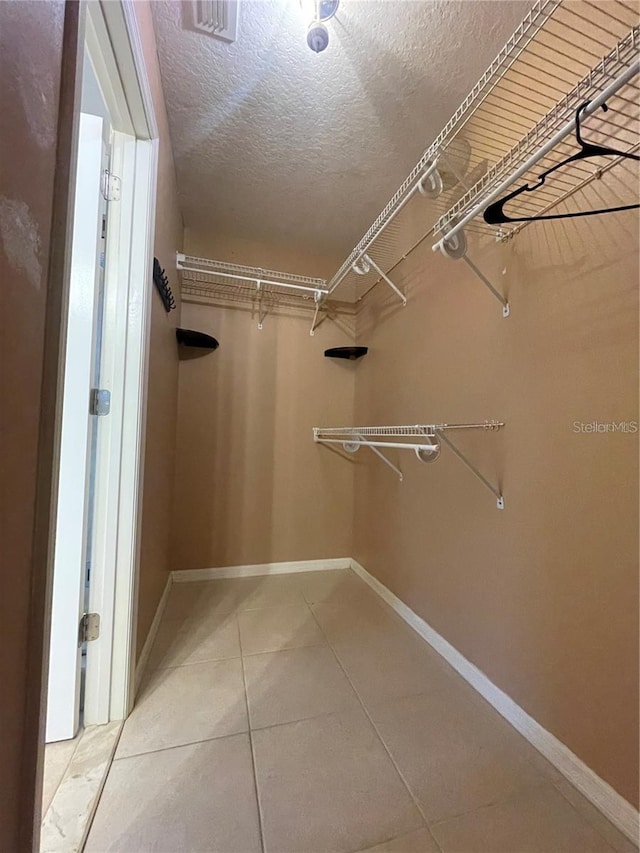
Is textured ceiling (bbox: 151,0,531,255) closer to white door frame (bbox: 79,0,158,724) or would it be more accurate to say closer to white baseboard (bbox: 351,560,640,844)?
white door frame (bbox: 79,0,158,724)

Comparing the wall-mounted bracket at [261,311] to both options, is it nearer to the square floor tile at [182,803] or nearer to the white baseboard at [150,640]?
the white baseboard at [150,640]

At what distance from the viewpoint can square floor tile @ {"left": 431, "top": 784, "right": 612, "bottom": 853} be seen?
856mm

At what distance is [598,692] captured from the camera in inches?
38.6

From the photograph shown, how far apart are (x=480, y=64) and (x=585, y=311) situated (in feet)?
3.45

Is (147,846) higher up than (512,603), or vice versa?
(512,603)

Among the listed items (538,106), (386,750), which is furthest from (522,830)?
(538,106)

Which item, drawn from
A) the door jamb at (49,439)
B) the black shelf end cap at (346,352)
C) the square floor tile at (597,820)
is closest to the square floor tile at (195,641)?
the door jamb at (49,439)

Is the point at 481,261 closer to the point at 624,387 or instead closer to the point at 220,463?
the point at 624,387

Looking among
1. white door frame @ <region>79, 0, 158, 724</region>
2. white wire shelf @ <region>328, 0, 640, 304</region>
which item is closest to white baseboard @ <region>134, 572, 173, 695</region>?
white door frame @ <region>79, 0, 158, 724</region>

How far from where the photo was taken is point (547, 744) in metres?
1.10

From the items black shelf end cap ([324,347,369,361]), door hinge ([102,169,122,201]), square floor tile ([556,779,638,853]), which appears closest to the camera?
square floor tile ([556,779,638,853])

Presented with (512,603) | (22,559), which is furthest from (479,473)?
(22,559)

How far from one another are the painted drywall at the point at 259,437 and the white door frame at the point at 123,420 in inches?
44.7

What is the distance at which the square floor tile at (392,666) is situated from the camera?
1.39 meters
